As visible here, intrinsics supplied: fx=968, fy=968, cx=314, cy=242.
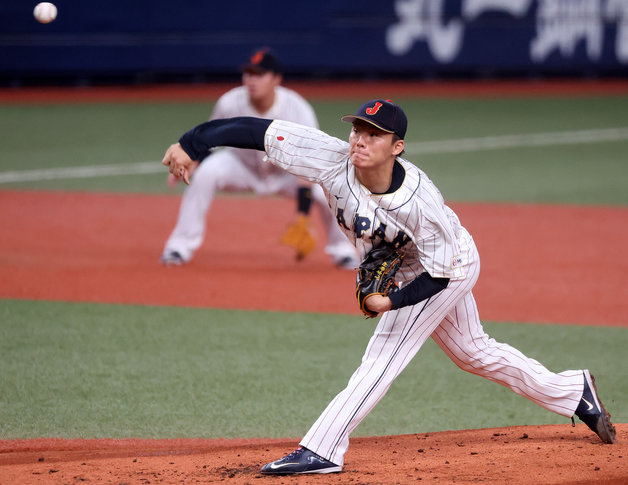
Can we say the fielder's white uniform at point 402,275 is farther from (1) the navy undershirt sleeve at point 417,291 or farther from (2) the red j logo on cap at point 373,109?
(2) the red j logo on cap at point 373,109

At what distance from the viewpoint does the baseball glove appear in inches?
158

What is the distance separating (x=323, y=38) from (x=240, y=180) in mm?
11332

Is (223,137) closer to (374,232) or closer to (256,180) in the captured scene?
(374,232)

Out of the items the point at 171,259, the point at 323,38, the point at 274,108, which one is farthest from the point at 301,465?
the point at 323,38

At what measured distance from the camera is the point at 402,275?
4.35 metres

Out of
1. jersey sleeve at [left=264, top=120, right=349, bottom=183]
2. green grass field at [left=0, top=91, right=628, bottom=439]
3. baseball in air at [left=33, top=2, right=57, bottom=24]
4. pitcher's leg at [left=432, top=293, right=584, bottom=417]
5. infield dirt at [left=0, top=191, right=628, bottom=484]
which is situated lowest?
green grass field at [left=0, top=91, right=628, bottom=439]

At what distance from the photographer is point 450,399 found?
544 centimetres

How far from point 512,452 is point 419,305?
792mm

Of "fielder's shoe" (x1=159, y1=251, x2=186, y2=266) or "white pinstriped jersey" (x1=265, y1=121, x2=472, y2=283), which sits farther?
"fielder's shoe" (x1=159, y1=251, x2=186, y2=266)

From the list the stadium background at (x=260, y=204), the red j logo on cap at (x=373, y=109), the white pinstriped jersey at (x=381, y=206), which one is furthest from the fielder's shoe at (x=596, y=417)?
the red j logo on cap at (x=373, y=109)

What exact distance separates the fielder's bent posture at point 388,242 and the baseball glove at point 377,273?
34 millimetres

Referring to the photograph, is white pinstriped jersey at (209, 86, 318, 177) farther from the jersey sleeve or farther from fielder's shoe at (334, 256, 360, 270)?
the jersey sleeve

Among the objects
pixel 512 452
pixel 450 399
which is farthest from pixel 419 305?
pixel 450 399

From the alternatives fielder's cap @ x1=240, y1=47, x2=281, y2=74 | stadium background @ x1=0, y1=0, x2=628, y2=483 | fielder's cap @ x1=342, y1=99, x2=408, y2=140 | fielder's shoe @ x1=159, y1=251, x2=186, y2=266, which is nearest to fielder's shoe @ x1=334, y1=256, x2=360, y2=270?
stadium background @ x1=0, y1=0, x2=628, y2=483
